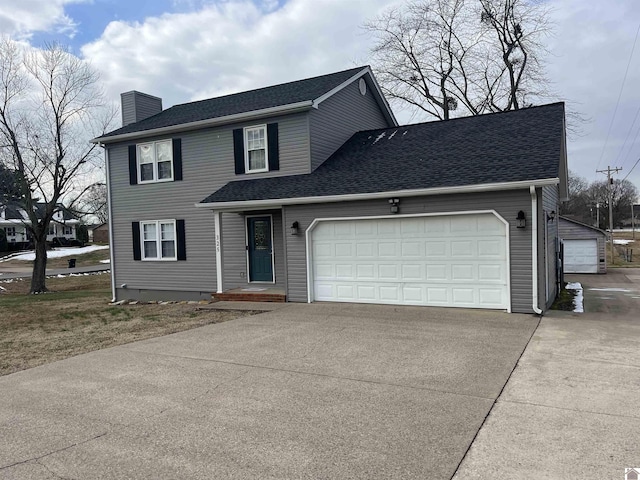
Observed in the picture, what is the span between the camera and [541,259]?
894cm

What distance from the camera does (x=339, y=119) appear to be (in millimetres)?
14062

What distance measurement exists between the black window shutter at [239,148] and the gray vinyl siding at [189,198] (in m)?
0.18

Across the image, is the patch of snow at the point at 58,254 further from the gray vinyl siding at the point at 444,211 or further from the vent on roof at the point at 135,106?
the gray vinyl siding at the point at 444,211

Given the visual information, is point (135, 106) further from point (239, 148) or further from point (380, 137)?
point (380, 137)

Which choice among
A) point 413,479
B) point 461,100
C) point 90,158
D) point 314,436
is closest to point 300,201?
point 314,436

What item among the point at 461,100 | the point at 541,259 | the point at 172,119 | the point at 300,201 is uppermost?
the point at 461,100

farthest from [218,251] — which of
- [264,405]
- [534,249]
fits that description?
[264,405]

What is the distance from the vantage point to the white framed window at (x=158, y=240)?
1479cm

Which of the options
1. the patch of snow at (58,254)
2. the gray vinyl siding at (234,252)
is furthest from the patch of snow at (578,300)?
the patch of snow at (58,254)

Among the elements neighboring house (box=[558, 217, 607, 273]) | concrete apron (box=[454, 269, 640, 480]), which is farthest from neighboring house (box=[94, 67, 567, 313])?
neighboring house (box=[558, 217, 607, 273])

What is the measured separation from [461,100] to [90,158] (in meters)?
19.3

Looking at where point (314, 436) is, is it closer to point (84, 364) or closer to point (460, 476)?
point (460, 476)

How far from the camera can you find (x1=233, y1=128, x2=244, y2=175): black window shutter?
13383mm

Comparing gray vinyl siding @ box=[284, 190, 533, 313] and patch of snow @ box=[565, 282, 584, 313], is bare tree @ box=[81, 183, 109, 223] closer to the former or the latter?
gray vinyl siding @ box=[284, 190, 533, 313]
